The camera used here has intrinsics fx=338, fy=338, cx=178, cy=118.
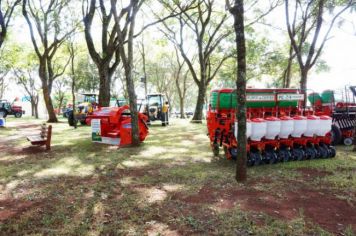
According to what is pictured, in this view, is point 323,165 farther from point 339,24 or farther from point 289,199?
point 339,24

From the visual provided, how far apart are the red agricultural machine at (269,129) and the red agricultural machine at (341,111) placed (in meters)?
3.32

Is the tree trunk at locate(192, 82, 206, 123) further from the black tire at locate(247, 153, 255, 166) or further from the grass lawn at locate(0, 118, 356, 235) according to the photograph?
the black tire at locate(247, 153, 255, 166)

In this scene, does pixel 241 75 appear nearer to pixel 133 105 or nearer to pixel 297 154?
pixel 297 154

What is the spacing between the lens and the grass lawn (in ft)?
16.9

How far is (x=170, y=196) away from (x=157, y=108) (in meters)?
17.6

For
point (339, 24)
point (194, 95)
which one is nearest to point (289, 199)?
point (339, 24)

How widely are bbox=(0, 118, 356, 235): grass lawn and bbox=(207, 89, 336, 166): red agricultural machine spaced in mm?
402

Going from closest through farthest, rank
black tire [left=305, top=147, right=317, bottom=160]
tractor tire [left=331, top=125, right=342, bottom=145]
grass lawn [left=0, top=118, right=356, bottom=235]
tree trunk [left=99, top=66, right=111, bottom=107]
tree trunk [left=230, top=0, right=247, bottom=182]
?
grass lawn [left=0, top=118, right=356, bottom=235] < tree trunk [left=230, top=0, right=247, bottom=182] < black tire [left=305, top=147, right=317, bottom=160] < tractor tire [left=331, top=125, right=342, bottom=145] < tree trunk [left=99, top=66, right=111, bottom=107]

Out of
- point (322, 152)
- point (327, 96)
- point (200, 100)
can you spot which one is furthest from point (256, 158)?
point (200, 100)

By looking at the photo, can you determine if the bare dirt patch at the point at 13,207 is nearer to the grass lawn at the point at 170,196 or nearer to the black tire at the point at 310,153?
the grass lawn at the point at 170,196

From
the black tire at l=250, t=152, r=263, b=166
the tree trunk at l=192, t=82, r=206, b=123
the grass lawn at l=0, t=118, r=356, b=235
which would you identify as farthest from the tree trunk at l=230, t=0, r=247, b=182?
the tree trunk at l=192, t=82, r=206, b=123

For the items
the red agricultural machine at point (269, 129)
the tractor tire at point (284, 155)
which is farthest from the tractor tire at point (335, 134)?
the tractor tire at point (284, 155)

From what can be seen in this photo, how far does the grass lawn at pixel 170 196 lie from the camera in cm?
516

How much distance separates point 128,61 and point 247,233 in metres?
8.88
